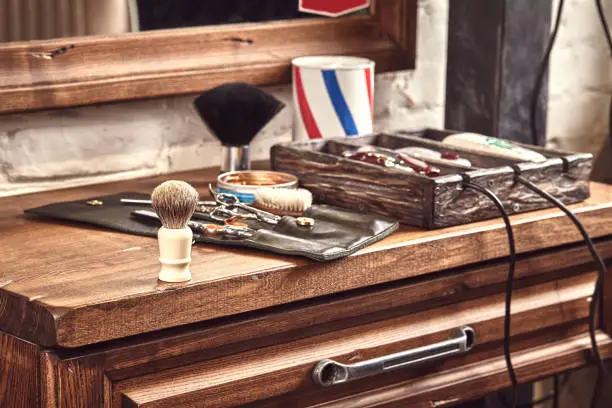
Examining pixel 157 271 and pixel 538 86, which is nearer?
→ pixel 157 271

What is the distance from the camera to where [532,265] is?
4.40 feet

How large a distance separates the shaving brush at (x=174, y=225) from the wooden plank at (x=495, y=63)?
84cm

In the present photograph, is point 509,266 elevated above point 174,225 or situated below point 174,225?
below

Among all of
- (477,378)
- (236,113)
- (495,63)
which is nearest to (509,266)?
(477,378)

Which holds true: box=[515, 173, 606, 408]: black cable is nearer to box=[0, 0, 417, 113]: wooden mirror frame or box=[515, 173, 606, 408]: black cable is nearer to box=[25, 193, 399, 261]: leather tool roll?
box=[25, 193, 399, 261]: leather tool roll

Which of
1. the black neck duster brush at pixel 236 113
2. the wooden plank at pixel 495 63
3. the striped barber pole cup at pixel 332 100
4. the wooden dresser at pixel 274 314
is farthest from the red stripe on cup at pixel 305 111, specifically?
the wooden plank at pixel 495 63

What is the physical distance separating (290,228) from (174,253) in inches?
7.7

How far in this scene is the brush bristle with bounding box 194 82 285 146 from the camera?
1384 millimetres

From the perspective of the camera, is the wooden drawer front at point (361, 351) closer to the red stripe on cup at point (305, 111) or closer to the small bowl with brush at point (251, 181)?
the small bowl with brush at point (251, 181)

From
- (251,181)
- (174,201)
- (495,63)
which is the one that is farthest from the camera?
(495,63)

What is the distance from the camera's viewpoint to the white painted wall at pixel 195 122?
1462 mm

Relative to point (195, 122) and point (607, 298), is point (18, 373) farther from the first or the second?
point (607, 298)

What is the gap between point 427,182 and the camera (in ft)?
4.07

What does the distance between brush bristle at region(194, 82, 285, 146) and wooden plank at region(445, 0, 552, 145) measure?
468mm
